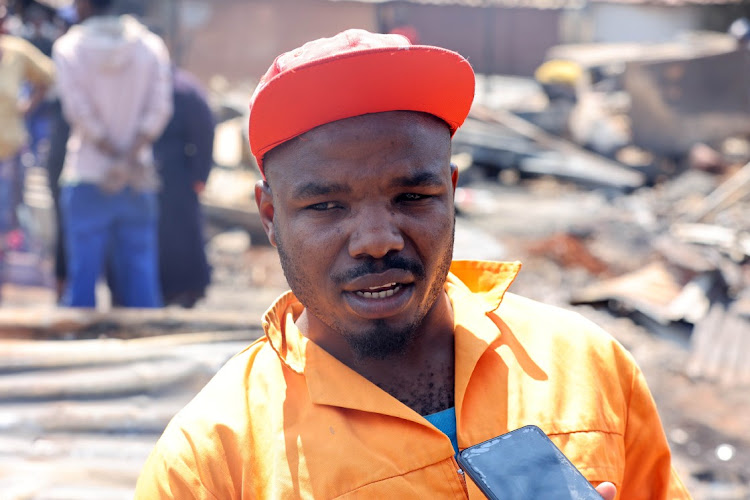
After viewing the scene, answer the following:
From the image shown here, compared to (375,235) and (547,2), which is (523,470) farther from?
(547,2)

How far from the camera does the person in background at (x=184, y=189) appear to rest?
523 centimetres

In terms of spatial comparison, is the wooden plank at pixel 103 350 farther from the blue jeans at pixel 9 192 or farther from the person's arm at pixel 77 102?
the blue jeans at pixel 9 192

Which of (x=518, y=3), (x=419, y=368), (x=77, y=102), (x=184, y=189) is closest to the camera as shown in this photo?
(x=419, y=368)

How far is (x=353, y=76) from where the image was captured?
1.41m

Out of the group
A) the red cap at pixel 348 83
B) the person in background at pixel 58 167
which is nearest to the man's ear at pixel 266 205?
the red cap at pixel 348 83

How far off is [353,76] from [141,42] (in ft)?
11.7

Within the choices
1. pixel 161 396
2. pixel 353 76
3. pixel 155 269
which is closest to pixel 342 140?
pixel 353 76

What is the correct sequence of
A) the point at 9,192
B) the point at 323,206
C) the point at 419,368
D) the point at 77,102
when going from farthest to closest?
the point at 9,192
the point at 77,102
the point at 419,368
the point at 323,206

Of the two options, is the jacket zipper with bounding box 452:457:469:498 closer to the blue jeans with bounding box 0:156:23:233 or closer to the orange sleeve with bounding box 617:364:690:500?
the orange sleeve with bounding box 617:364:690:500

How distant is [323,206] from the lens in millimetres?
1491

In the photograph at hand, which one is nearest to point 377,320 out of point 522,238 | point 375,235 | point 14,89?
point 375,235

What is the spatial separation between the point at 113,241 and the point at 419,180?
3.83 metres

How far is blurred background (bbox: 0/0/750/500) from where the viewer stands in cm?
268

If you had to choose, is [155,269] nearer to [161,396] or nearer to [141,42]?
[141,42]
